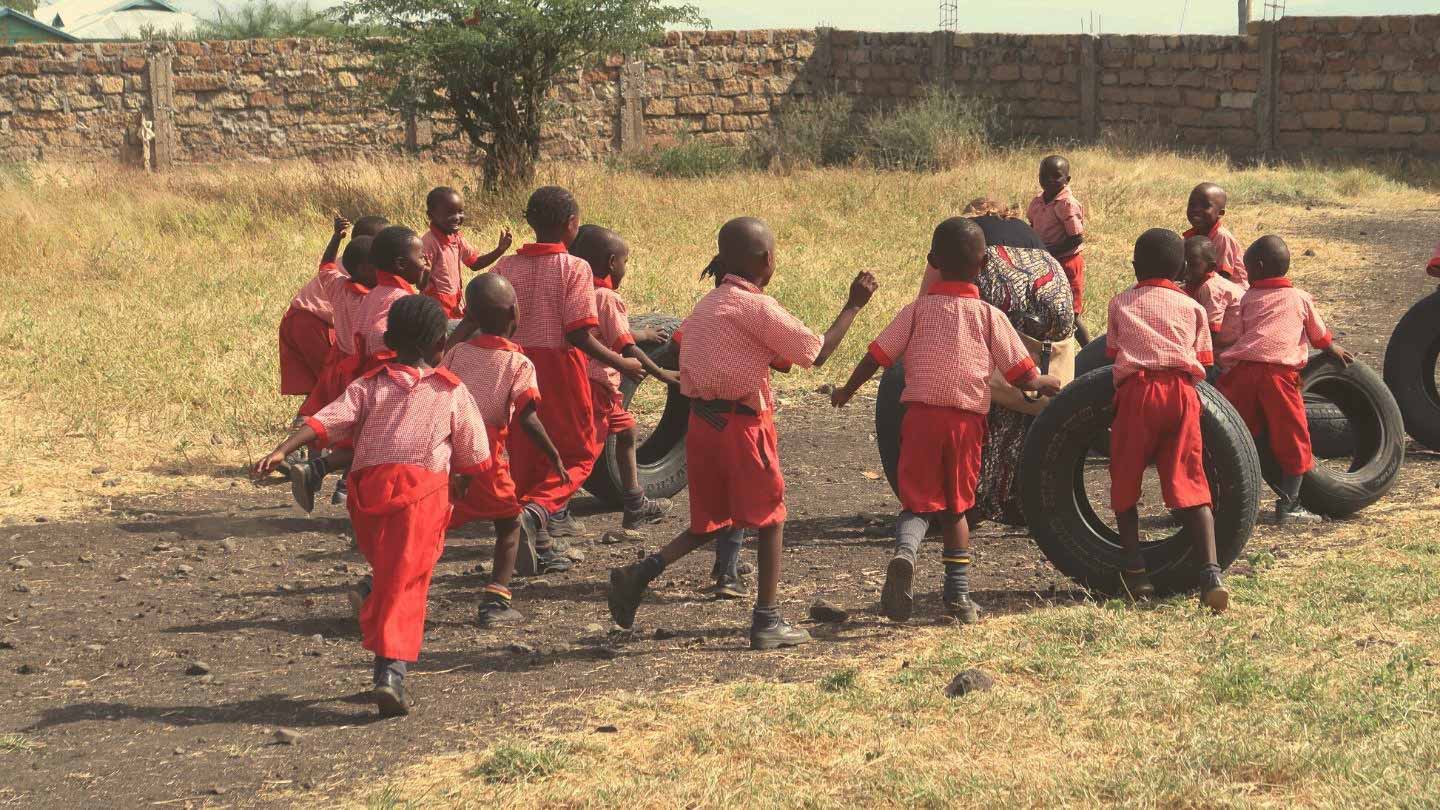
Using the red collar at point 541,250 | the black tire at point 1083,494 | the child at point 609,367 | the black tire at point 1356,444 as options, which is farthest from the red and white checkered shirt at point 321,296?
the black tire at point 1356,444

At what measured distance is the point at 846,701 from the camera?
4977mm

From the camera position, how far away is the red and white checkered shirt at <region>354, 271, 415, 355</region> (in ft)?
23.1

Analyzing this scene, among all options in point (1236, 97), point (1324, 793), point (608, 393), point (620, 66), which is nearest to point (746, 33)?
point (620, 66)

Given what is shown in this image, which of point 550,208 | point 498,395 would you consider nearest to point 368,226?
point 550,208

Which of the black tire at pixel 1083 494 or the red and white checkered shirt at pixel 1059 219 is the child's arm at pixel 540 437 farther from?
the red and white checkered shirt at pixel 1059 219

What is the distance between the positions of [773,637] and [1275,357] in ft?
10.2

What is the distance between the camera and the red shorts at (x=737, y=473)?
558 cm

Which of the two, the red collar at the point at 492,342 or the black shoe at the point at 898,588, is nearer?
the black shoe at the point at 898,588

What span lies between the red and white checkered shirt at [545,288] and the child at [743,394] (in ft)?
4.28

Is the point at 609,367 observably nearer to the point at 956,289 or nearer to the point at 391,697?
the point at 956,289

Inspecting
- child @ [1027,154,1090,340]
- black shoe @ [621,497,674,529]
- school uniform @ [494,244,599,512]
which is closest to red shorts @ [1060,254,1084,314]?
child @ [1027,154,1090,340]

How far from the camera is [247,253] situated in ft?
48.5

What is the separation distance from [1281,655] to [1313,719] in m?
0.69

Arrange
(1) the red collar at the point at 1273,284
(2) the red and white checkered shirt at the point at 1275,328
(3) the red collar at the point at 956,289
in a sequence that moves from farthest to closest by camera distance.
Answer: (1) the red collar at the point at 1273,284 < (2) the red and white checkered shirt at the point at 1275,328 < (3) the red collar at the point at 956,289
